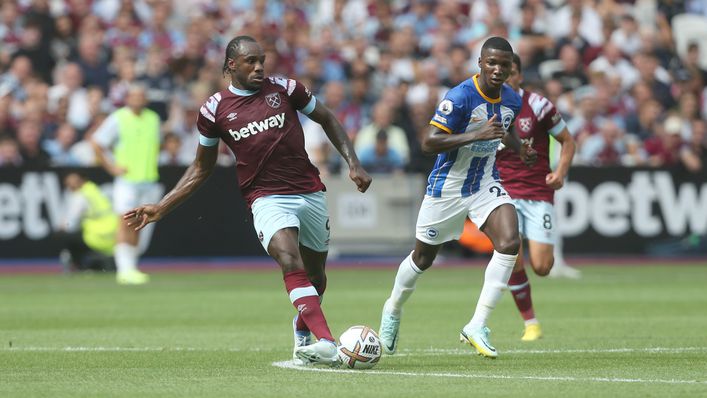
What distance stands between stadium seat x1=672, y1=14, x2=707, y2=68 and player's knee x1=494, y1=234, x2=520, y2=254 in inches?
783

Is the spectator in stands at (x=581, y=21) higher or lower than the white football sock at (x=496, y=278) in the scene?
higher

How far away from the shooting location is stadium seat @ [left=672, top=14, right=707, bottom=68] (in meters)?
29.7

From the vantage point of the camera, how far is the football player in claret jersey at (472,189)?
10.6m

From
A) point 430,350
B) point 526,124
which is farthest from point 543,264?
point 430,350

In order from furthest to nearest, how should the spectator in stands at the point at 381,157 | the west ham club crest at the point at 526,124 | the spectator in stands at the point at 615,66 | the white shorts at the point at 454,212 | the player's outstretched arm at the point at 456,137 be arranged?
the spectator in stands at the point at 615,66 → the spectator in stands at the point at 381,157 → the west ham club crest at the point at 526,124 → the white shorts at the point at 454,212 → the player's outstretched arm at the point at 456,137

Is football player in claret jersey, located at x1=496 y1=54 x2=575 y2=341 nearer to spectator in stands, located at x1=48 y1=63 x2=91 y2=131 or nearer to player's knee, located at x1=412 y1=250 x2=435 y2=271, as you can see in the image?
player's knee, located at x1=412 y1=250 x2=435 y2=271

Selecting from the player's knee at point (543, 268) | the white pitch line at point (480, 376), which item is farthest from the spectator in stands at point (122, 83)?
the white pitch line at point (480, 376)

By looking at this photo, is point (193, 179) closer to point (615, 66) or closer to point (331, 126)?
point (331, 126)

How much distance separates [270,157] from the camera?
1014 cm

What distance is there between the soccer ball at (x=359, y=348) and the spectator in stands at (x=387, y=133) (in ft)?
46.6

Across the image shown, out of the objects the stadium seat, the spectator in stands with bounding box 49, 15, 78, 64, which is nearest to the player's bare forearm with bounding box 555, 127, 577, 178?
the spectator in stands with bounding box 49, 15, 78, 64

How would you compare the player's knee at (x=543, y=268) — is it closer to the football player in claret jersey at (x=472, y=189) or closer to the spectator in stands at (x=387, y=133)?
the football player in claret jersey at (x=472, y=189)

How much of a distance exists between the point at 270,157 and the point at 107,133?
11.2 meters

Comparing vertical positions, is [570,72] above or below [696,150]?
above
